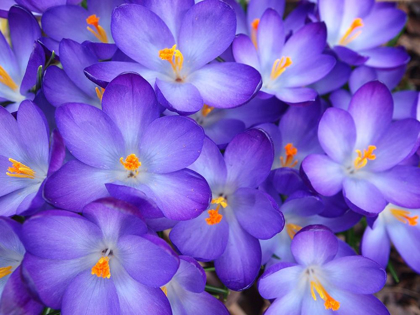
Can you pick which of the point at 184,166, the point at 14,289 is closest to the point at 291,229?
the point at 184,166

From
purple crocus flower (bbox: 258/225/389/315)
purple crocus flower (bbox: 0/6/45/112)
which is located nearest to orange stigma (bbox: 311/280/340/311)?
purple crocus flower (bbox: 258/225/389/315)

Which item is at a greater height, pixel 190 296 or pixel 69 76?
pixel 69 76

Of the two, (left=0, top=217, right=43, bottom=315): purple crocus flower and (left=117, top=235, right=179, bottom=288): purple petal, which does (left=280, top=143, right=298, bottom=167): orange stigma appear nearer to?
(left=117, top=235, right=179, bottom=288): purple petal

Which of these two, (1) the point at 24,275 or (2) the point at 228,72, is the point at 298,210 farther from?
(1) the point at 24,275

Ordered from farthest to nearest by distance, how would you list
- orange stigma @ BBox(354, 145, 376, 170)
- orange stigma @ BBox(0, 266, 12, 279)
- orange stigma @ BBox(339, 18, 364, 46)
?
orange stigma @ BBox(339, 18, 364, 46) < orange stigma @ BBox(354, 145, 376, 170) < orange stigma @ BBox(0, 266, 12, 279)

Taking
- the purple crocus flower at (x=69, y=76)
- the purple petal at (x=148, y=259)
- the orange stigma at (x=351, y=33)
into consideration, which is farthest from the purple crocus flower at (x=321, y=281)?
the orange stigma at (x=351, y=33)

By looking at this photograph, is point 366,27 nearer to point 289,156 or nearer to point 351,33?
point 351,33

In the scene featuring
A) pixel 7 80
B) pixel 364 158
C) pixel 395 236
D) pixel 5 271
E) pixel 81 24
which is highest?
pixel 81 24

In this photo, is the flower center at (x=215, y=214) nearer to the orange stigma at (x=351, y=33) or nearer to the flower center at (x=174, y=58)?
the flower center at (x=174, y=58)
